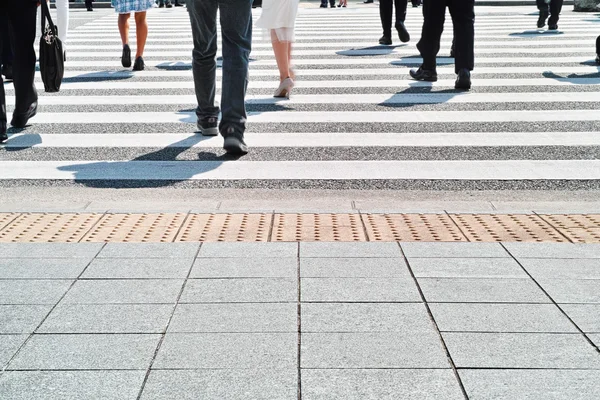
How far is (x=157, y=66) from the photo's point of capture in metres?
11.0

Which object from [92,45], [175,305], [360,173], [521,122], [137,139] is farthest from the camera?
[92,45]

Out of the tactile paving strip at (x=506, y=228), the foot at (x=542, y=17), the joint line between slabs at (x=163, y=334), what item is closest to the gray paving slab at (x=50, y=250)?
the joint line between slabs at (x=163, y=334)

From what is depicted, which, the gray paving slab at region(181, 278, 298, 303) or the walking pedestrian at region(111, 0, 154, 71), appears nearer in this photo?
the gray paving slab at region(181, 278, 298, 303)

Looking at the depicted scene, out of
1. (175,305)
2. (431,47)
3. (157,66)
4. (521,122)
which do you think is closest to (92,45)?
(157,66)

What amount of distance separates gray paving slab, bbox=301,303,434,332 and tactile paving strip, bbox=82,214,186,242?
1283mm

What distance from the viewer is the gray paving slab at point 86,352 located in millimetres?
2986

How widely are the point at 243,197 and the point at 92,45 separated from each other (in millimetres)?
8462

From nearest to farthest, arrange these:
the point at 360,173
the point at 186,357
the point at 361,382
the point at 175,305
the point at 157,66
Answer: the point at 361,382
the point at 186,357
the point at 175,305
the point at 360,173
the point at 157,66

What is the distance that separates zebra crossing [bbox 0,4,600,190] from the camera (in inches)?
237

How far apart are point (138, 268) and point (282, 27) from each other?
503 centimetres

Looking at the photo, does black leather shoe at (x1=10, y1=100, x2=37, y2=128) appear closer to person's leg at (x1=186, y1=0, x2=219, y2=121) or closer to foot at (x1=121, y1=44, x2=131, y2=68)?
person's leg at (x1=186, y1=0, x2=219, y2=121)

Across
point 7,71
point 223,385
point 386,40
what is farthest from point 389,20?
point 223,385

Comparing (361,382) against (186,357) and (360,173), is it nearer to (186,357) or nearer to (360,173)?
(186,357)

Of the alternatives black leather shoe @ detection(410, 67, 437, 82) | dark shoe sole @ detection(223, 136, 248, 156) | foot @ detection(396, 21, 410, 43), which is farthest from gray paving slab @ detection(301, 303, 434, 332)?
foot @ detection(396, 21, 410, 43)
